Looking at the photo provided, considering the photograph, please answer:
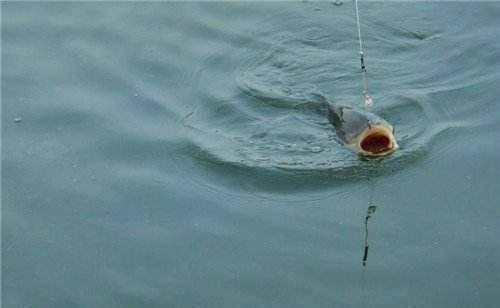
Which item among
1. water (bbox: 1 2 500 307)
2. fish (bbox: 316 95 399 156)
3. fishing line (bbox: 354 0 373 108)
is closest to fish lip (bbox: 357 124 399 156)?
fish (bbox: 316 95 399 156)

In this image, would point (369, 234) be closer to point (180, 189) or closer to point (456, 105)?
point (180, 189)

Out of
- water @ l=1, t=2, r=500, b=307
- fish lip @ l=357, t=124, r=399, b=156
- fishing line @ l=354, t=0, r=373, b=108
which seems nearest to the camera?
water @ l=1, t=2, r=500, b=307

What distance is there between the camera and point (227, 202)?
283 inches

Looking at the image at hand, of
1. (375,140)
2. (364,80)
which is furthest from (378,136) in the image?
(364,80)

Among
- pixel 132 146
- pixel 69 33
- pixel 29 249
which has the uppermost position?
pixel 69 33

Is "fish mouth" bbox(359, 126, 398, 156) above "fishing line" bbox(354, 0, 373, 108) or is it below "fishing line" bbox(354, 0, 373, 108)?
below

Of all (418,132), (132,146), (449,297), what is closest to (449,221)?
(449,297)

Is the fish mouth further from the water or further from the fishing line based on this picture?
the fishing line

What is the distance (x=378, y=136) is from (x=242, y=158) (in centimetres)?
123

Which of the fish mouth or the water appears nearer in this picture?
the water

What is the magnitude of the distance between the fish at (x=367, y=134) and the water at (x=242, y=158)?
12cm

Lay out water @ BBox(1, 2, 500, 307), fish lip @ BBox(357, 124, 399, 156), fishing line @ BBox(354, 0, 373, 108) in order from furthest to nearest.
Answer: fishing line @ BBox(354, 0, 373, 108) < fish lip @ BBox(357, 124, 399, 156) < water @ BBox(1, 2, 500, 307)

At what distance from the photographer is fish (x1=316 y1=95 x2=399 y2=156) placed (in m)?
7.62

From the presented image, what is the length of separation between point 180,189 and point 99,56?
8.92 ft
